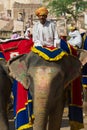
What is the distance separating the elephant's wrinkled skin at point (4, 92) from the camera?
6797mm

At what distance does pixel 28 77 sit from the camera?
5.78 metres

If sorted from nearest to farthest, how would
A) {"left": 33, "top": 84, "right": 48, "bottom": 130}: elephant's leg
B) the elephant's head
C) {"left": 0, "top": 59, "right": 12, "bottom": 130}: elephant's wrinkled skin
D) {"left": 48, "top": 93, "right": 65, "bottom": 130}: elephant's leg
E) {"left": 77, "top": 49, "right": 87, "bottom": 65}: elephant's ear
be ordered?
1. {"left": 33, "top": 84, "right": 48, "bottom": 130}: elephant's leg
2. the elephant's head
3. {"left": 48, "top": 93, "right": 65, "bottom": 130}: elephant's leg
4. {"left": 77, "top": 49, "right": 87, "bottom": 65}: elephant's ear
5. {"left": 0, "top": 59, "right": 12, "bottom": 130}: elephant's wrinkled skin

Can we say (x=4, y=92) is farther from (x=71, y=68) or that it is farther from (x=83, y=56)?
(x=71, y=68)

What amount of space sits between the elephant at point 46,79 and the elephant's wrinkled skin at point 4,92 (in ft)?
2.14

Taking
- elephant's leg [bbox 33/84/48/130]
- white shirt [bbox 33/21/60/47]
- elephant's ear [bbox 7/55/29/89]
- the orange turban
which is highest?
the orange turban

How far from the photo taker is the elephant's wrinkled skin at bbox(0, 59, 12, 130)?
6.80 meters

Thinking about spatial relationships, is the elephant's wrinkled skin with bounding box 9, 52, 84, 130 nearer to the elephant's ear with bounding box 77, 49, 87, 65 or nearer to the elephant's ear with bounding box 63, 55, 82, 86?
the elephant's ear with bounding box 63, 55, 82, 86

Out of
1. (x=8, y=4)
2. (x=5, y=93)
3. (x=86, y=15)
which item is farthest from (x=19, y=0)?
(x=5, y=93)

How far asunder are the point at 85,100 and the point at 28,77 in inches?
222

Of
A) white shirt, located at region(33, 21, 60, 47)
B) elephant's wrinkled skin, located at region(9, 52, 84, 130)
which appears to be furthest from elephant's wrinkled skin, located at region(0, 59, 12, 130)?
elephant's wrinkled skin, located at region(9, 52, 84, 130)

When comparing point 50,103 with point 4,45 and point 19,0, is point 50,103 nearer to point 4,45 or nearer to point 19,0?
point 4,45

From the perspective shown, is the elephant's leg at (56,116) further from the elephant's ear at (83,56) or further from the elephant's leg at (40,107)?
the elephant's ear at (83,56)

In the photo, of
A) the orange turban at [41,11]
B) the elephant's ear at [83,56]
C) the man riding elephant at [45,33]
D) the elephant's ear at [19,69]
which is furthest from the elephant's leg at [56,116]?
the orange turban at [41,11]

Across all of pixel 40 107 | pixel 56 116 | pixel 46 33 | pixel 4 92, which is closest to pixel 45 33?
pixel 46 33
